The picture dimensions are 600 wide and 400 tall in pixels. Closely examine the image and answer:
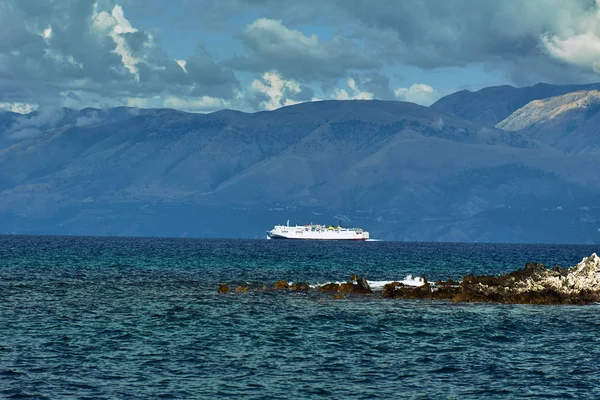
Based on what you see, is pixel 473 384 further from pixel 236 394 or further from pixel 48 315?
pixel 48 315

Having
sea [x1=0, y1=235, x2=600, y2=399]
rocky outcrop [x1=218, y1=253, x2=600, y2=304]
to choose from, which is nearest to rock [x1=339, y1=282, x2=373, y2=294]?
rocky outcrop [x1=218, y1=253, x2=600, y2=304]

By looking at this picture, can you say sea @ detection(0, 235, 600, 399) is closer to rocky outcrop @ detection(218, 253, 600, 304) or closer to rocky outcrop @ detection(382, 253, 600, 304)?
rocky outcrop @ detection(218, 253, 600, 304)

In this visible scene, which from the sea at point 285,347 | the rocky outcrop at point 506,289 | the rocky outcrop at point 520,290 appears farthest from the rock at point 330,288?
the rocky outcrop at point 520,290

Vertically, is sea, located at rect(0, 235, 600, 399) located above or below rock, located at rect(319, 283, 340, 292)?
below

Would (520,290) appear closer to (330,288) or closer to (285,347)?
(330,288)

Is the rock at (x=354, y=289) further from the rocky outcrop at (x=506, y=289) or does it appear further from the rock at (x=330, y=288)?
the rock at (x=330, y=288)

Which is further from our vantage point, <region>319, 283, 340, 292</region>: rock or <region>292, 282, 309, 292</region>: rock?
<region>292, 282, 309, 292</region>: rock

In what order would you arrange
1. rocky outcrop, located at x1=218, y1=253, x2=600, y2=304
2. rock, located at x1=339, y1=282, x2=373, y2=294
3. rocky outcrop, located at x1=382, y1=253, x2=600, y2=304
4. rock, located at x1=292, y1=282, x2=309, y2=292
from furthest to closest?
rock, located at x1=292, y1=282, x2=309, y2=292, rock, located at x1=339, y1=282, x2=373, y2=294, rocky outcrop, located at x1=218, y1=253, x2=600, y2=304, rocky outcrop, located at x1=382, y1=253, x2=600, y2=304

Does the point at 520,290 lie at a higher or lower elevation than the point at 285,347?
higher

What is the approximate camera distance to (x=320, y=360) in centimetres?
4509

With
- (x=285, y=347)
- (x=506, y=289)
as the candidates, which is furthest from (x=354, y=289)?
(x=285, y=347)

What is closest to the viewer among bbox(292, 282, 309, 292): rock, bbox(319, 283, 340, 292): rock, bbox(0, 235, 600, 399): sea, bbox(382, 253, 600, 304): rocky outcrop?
bbox(0, 235, 600, 399): sea

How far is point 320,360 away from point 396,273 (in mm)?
72098

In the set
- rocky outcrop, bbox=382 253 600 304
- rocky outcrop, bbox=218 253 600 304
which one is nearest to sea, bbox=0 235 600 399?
rocky outcrop, bbox=218 253 600 304
